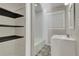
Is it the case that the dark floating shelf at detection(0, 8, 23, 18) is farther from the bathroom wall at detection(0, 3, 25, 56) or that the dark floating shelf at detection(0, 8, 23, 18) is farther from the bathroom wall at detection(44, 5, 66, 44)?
the bathroom wall at detection(44, 5, 66, 44)

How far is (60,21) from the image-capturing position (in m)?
0.87

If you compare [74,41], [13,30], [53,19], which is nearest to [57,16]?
[53,19]

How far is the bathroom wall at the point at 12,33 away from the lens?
651 millimetres

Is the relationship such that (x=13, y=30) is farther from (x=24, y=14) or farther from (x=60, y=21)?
(x=60, y=21)

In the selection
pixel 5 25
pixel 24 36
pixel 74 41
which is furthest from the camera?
pixel 74 41

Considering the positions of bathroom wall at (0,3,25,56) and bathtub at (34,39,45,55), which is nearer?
bathroom wall at (0,3,25,56)

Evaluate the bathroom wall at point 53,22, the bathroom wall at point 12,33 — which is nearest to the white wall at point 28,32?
the bathroom wall at point 12,33

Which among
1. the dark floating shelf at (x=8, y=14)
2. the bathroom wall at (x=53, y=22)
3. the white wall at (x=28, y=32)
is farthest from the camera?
the bathroom wall at (x=53, y=22)

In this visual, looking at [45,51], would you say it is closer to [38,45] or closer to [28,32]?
[38,45]

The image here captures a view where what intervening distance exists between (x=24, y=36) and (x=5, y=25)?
19 centimetres

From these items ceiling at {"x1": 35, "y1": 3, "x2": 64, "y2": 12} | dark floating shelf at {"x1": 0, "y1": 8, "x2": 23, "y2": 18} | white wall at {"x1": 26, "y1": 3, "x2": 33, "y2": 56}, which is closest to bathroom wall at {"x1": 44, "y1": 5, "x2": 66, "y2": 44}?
ceiling at {"x1": 35, "y1": 3, "x2": 64, "y2": 12}

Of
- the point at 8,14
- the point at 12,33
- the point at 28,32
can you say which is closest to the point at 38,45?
the point at 28,32

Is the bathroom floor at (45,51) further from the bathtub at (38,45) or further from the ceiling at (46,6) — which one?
the ceiling at (46,6)

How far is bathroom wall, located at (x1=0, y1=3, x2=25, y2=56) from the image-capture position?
651 mm
